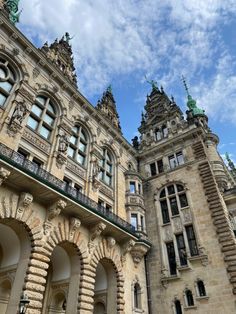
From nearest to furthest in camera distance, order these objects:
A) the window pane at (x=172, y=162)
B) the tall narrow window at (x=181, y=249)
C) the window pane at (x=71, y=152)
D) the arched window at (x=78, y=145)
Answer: the tall narrow window at (x=181, y=249) < the window pane at (x=71, y=152) < the arched window at (x=78, y=145) < the window pane at (x=172, y=162)

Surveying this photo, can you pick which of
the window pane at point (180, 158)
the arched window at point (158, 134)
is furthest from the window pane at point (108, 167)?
the arched window at point (158, 134)

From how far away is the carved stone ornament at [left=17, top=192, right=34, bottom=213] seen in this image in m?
13.9

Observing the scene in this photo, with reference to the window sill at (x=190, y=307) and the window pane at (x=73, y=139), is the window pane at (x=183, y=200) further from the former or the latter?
the window pane at (x=73, y=139)

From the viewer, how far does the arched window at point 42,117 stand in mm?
19328

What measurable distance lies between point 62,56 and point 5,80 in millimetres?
10852

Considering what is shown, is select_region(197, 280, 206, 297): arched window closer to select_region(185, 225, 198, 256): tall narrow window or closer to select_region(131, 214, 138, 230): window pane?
select_region(185, 225, 198, 256): tall narrow window

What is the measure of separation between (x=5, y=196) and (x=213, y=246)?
1542 cm

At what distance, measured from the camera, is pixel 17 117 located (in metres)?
17.0

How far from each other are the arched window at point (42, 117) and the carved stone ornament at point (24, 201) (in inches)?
247

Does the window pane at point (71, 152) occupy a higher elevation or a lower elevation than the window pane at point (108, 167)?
lower

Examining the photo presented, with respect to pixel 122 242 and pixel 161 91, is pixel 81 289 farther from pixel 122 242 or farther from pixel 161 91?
pixel 161 91

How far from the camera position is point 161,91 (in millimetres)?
38594

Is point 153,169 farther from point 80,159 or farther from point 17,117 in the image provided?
point 17,117

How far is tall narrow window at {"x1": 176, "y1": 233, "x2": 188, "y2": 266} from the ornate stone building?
9cm
